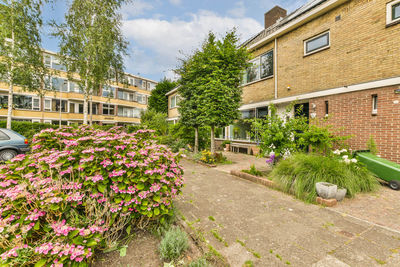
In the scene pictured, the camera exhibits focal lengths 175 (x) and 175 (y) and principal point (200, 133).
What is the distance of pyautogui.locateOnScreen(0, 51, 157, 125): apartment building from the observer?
1996 centimetres

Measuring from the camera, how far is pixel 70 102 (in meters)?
25.7

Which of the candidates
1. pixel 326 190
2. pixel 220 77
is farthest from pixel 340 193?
pixel 220 77

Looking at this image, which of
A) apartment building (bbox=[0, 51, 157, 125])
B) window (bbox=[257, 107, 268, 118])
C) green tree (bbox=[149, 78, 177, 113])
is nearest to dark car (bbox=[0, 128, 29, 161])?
apartment building (bbox=[0, 51, 157, 125])

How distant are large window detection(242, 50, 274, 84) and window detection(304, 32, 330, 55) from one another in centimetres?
176

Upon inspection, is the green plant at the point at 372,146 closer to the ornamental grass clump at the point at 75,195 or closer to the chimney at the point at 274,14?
the ornamental grass clump at the point at 75,195

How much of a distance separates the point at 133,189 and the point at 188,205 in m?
1.64

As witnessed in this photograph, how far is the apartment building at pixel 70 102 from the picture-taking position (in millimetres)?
19956

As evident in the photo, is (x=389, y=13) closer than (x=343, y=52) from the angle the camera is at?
Yes

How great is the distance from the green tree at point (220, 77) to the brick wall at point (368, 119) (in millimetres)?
3615

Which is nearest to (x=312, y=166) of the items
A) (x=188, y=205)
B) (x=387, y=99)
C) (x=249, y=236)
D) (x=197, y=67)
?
(x=249, y=236)

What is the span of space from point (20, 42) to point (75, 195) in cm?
1395

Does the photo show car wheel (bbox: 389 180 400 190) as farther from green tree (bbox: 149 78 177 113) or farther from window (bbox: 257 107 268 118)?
green tree (bbox: 149 78 177 113)

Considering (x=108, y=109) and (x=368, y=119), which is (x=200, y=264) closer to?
(x=368, y=119)

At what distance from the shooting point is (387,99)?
519 cm
